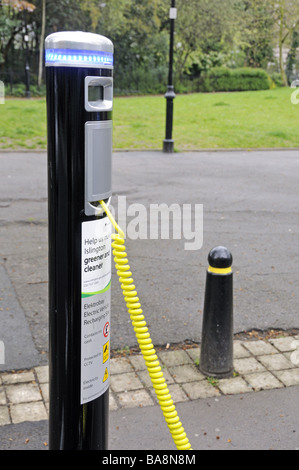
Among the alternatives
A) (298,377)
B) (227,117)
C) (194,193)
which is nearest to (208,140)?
(227,117)

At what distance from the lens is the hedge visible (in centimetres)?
3684

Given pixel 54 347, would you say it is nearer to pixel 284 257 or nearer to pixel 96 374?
pixel 96 374

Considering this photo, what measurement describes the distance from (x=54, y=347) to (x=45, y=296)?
3720mm

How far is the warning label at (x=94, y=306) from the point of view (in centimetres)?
225

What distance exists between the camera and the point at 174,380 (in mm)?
4457

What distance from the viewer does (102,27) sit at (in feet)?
112

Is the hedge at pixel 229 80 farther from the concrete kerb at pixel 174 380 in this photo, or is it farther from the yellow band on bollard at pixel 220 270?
the yellow band on bollard at pixel 220 270

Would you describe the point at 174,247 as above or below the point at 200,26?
below

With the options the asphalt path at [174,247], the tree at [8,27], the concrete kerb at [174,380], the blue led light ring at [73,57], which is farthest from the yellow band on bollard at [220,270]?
the tree at [8,27]

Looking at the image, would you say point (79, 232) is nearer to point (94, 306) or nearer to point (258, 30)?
point (94, 306)

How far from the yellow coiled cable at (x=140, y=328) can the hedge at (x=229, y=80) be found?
117 ft

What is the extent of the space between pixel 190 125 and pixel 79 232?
18.6m

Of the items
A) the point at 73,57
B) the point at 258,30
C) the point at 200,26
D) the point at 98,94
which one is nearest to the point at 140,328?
the point at 98,94

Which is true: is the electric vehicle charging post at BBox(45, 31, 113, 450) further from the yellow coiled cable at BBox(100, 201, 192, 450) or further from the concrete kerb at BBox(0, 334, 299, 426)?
the concrete kerb at BBox(0, 334, 299, 426)
